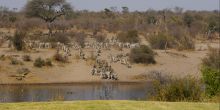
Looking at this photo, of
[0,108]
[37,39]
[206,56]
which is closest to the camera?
[0,108]

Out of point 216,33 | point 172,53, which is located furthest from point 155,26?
point 172,53

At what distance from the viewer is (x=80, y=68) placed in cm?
4450

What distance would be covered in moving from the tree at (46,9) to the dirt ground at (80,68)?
13.4 meters

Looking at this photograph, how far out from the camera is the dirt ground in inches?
1667

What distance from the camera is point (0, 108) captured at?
1658cm

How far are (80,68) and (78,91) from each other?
8.03m

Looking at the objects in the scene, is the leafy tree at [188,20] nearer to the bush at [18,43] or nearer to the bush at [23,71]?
the bush at [18,43]

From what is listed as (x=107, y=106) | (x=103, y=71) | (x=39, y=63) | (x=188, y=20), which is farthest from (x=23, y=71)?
(x=188, y=20)

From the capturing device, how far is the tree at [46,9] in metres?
63.4

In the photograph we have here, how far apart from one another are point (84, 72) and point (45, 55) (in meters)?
4.86

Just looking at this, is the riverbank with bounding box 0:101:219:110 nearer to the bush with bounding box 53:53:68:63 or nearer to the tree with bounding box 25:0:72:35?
the bush with bounding box 53:53:68:63

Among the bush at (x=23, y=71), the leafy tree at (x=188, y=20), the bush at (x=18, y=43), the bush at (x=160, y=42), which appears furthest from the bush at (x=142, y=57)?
the leafy tree at (x=188, y=20)

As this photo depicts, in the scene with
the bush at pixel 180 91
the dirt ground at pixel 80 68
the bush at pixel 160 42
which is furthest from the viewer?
the bush at pixel 160 42

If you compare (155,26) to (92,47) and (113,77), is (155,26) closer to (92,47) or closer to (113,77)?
(92,47)
